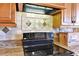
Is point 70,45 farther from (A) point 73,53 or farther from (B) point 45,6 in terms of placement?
→ (B) point 45,6

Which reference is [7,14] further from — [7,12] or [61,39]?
[61,39]

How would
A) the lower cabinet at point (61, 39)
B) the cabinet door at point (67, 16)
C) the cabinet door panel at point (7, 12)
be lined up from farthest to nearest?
the cabinet door at point (67, 16) → the lower cabinet at point (61, 39) → the cabinet door panel at point (7, 12)

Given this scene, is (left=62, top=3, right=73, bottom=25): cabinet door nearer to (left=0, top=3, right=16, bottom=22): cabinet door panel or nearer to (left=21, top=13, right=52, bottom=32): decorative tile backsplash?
(left=21, top=13, right=52, bottom=32): decorative tile backsplash

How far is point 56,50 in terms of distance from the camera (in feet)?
5.15

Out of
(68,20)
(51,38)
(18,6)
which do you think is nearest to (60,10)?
(68,20)

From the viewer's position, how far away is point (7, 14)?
5.27 feet

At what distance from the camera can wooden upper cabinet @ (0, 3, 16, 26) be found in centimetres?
158

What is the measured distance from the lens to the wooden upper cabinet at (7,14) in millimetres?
1583

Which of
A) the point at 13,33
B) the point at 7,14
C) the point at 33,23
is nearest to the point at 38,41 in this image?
the point at 33,23

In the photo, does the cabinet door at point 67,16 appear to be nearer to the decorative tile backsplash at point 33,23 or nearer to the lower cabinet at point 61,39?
the lower cabinet at point 61,39

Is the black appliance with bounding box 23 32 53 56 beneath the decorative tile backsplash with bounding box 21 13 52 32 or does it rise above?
beneath

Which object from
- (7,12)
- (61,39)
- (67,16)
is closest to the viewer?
(7,12)

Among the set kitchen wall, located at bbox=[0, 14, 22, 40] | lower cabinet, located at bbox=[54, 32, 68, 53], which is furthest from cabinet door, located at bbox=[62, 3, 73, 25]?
kitchen wall, located at bbox=[0, 14, 22, 40]

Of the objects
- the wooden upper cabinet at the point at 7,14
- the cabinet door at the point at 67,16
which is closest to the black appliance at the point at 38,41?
the wooden upper cabinet at the point at 7,14
